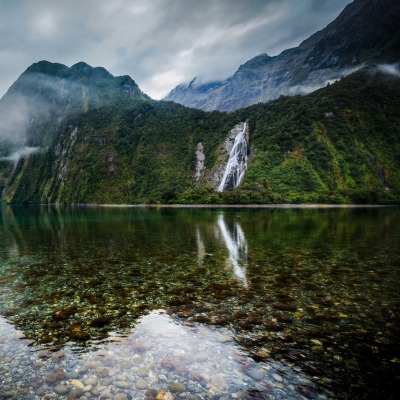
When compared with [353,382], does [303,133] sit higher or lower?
higher

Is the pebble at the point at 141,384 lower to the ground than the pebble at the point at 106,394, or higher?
lower

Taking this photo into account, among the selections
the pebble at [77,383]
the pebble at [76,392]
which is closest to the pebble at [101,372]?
the pebble at [77,383]

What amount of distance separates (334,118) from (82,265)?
205 meters

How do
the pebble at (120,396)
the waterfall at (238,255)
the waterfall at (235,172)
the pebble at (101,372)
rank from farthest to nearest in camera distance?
1. the waterfall at (235,172)
2. the waterfall at (238,255)
3. the pebble at (101,372)
4. the pebble at (120,396)

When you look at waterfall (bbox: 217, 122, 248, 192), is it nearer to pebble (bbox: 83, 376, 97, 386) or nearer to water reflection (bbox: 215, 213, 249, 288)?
water reflection (bbox: 215, 213, 249, 288)

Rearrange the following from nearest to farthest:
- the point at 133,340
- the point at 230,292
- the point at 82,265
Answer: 1. the point at 133,340
2. the point at 230,292
3. the point at 82,265

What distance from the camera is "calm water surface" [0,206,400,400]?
7934mm

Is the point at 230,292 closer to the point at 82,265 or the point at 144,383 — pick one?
the point at 144,383

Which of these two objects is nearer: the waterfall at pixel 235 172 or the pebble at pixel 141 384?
the pebble at pixel 141 384

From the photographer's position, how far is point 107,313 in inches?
513

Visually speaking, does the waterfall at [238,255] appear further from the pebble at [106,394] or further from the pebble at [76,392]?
the pebble at [76,392]

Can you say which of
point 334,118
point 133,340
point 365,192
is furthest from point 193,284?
point 334,118

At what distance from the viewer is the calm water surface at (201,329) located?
793 cm

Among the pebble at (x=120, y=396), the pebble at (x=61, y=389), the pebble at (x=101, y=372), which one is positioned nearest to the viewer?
the pebble at (x=120, y=396)
